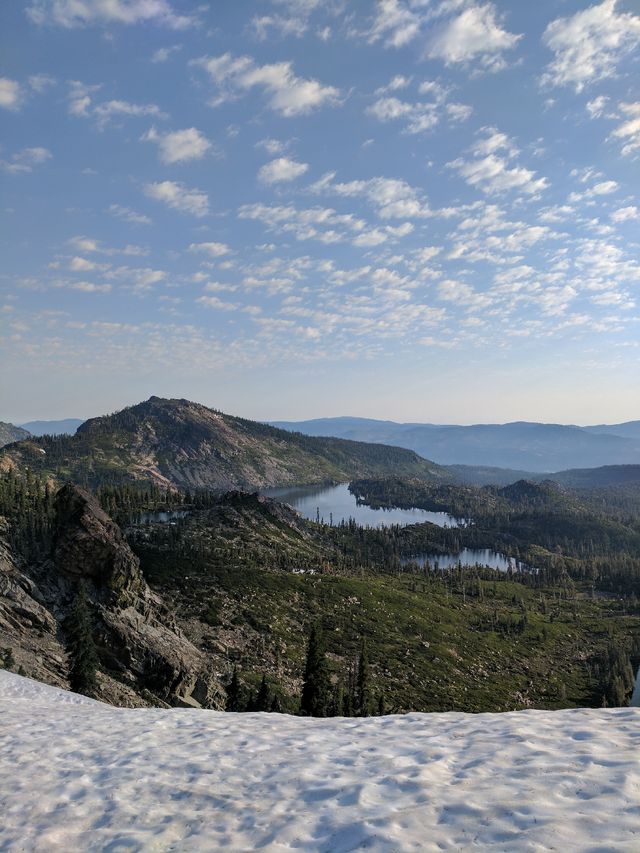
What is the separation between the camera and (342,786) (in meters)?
11.5

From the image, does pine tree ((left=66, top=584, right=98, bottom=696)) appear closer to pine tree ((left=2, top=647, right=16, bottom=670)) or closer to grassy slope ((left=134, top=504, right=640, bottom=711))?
pine tree ((left=2, top=647, right=16, bottom=670))

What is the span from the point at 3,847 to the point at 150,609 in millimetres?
79883

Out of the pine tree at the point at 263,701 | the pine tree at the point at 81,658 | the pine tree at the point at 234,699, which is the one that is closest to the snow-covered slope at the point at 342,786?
the pine tree at the point at 81,658

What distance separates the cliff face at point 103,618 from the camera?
56844 millimetres

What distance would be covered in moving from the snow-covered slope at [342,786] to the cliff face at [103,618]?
3952 cm

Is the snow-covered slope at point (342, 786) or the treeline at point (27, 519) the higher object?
the snow-covered slope at point (342, 786)

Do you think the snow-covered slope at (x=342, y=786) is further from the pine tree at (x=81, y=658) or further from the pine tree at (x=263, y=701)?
the pine tree at (x=263, y=701)

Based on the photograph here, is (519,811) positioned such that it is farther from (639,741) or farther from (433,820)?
(639,741)

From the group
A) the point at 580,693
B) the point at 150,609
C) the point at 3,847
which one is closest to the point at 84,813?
the point at 3,847

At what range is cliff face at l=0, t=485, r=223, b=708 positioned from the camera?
5684 cm

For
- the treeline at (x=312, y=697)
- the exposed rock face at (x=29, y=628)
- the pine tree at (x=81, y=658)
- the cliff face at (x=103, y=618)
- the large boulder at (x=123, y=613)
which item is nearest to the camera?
the exposed rock face at (x=29, y=628)

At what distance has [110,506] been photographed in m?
191

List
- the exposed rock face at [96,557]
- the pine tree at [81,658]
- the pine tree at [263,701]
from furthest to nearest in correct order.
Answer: the exposed rock face at [96,557] → the pine tree at [263,701] → the pine tree at [81,658]

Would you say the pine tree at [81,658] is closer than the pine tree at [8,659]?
No
